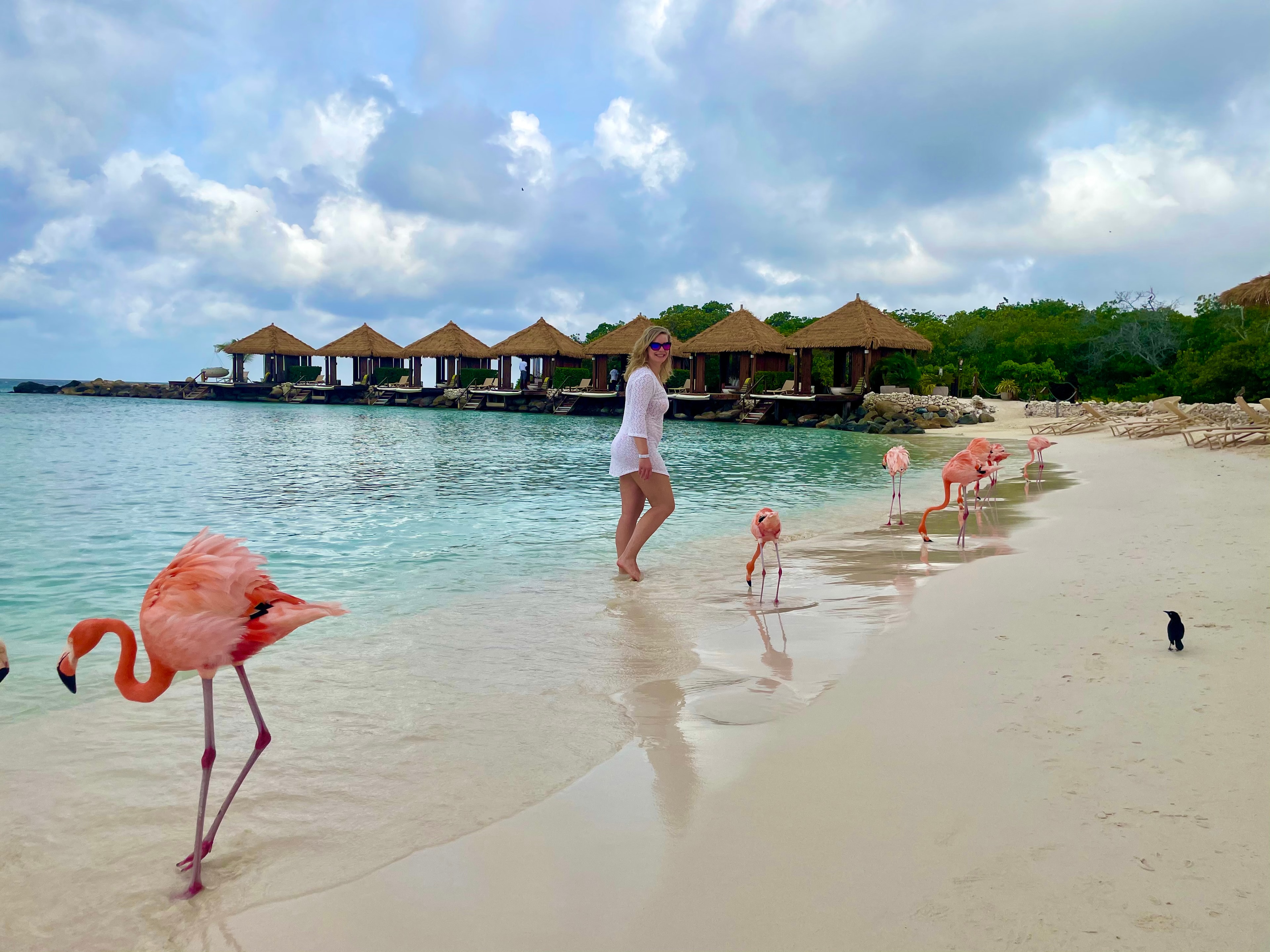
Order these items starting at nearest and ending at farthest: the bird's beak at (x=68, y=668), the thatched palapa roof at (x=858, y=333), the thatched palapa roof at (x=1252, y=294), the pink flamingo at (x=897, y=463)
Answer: the bird's beak at (x=68, y=668), the pink flamingo at (x=897, y=463), the thatched palapa roof at (x=1252, y=294), the thatched palapa roof at (x=858, y=333)

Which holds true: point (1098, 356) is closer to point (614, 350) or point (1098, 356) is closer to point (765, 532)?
point (614, 350)

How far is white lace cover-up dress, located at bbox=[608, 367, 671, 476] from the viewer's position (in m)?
6.50

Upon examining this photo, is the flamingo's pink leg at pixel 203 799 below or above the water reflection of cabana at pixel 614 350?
below

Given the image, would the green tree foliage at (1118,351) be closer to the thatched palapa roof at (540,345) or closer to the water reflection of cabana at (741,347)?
the water reflection of cabana at (741,347)

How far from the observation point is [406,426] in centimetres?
3706

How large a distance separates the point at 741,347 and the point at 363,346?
29.3 meters

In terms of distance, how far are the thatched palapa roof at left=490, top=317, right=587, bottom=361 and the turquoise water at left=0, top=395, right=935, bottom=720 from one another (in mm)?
20693

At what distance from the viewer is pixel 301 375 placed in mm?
63562

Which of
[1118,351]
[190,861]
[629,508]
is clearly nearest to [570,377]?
[1118,351]

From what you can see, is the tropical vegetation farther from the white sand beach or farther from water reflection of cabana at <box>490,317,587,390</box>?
the white sand beach

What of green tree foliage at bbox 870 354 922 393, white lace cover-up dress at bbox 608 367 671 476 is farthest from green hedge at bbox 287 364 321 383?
white lace cover-up dress at bbox 608 367 671 476

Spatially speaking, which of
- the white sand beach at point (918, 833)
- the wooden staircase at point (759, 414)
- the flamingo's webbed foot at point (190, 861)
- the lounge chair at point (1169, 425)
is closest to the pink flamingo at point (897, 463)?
the white sand beach at point (918, 833)

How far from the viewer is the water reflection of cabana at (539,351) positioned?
50.5 m

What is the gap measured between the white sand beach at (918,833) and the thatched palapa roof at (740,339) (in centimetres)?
3765
